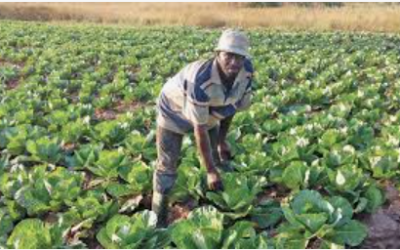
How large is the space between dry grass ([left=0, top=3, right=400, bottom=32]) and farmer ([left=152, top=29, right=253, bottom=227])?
1876cm

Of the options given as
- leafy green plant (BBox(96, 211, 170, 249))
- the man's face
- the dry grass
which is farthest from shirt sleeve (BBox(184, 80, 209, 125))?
the dry grass

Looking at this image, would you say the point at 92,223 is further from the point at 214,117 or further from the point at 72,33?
the point at 72,33

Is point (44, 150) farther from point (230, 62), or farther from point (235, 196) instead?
point (230, 62)

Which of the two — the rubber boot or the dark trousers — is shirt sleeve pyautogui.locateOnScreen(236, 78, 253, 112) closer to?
the dark trousers

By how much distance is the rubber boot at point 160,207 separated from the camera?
4.46m

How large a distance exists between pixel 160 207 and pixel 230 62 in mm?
1371

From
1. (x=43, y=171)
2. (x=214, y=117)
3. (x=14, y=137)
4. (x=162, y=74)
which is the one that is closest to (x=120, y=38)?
(x=162, y=74)

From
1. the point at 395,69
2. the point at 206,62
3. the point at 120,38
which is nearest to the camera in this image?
the point at 206,62

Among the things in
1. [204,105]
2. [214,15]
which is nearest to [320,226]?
[204,105]

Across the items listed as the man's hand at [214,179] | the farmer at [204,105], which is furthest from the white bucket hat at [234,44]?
the man's hand at [214,179]

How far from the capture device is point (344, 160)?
5145 mm

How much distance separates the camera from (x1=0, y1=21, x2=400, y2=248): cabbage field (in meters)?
3.95

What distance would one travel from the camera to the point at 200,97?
12.3 feet

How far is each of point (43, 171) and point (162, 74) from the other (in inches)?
257
